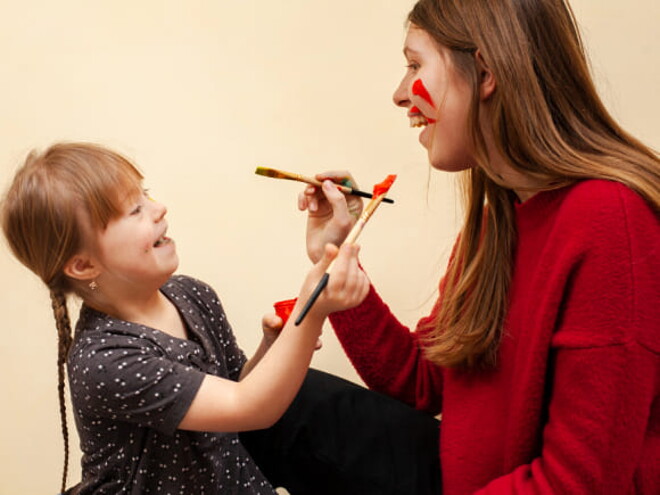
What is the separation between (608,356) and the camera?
0.65 metres

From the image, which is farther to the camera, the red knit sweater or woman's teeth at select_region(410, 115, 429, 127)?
woman's teeth at select_region(410, 115, 429, 127)

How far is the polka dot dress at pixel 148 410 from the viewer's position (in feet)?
2.47

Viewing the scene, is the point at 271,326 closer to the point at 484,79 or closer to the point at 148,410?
the point at 148,410

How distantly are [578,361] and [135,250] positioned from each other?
0.55 m

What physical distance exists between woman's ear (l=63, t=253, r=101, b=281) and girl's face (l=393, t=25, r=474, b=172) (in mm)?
466

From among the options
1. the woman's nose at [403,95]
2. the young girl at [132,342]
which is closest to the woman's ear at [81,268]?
the young girl at [132,342]

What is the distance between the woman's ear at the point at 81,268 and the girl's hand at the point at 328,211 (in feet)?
0.97

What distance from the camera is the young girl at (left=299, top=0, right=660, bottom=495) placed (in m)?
0.65

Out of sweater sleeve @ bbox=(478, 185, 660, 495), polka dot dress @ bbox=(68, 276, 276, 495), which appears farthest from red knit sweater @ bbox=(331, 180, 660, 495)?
polka dot dress @ bbox=(68, 276, 276, 495)

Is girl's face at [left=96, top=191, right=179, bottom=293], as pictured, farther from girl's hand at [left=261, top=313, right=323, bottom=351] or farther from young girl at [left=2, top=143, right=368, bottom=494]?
girl's hand at [left=261, top=313, right=323, bottom=351]

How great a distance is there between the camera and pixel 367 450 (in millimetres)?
946

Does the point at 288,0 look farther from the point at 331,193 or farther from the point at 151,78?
the point at 331,193

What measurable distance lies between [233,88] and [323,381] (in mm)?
613

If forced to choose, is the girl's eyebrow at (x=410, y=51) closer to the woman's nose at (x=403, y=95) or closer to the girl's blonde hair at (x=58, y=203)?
the woman's nose at (x=403, y=95)
